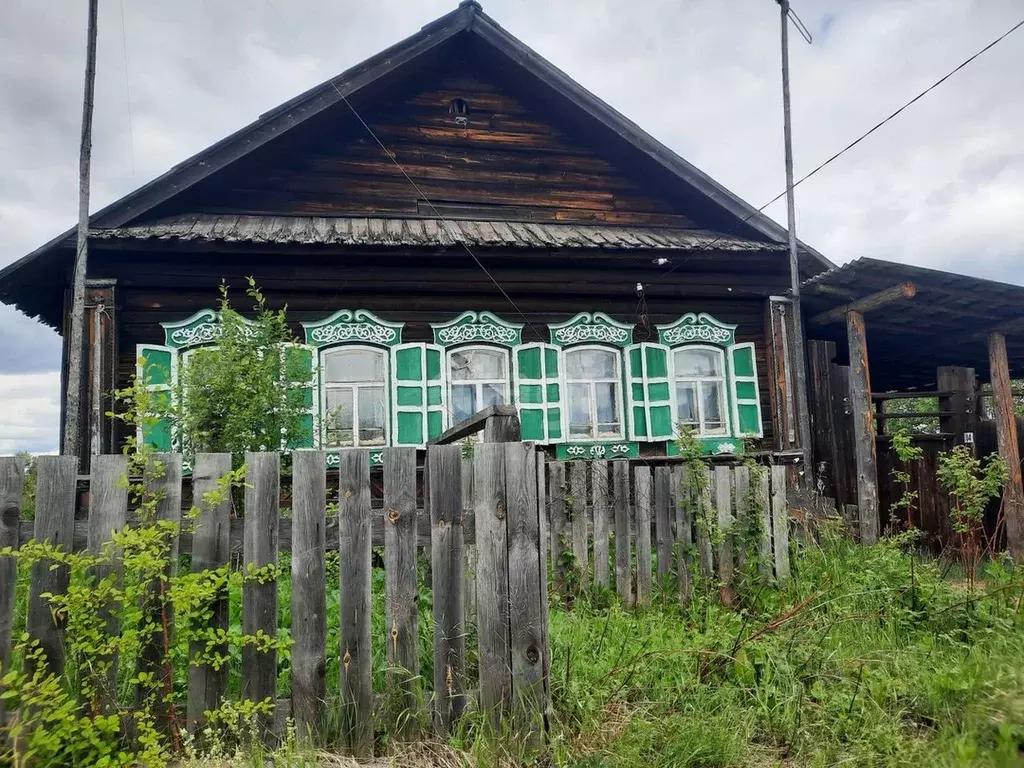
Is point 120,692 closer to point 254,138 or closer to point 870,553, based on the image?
point 870,553

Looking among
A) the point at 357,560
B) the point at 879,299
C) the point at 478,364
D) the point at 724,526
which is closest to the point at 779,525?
the point at 724,526

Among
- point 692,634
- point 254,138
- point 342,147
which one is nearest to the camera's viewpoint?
point 692,634

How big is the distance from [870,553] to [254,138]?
26.6 ft

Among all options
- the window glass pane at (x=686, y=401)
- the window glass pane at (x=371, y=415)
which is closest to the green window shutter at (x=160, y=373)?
the window glass pane at (x=371, y=415)

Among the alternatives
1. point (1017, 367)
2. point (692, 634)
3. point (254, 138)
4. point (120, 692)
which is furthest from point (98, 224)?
point (1017, 367)

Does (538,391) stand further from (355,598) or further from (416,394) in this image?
(355,598)

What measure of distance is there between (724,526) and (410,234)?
17.1ft

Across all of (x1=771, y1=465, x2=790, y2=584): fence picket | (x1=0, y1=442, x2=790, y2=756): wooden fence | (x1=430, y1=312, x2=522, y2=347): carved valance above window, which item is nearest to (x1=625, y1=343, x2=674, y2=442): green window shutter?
(x1=430, y1=312, x2=522, y2=347): carved valance above window

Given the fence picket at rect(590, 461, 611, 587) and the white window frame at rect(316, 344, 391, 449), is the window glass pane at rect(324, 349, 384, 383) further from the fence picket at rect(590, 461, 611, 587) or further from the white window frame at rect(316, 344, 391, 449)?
the fence picket at rect(590, 461, 611, 587)

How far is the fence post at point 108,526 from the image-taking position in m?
2.49

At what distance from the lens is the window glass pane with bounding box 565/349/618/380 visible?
29.0 ft

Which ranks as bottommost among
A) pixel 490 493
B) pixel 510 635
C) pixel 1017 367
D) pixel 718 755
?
Result: pixel 718 755

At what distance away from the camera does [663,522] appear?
15.1ft

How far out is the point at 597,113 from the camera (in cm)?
923
